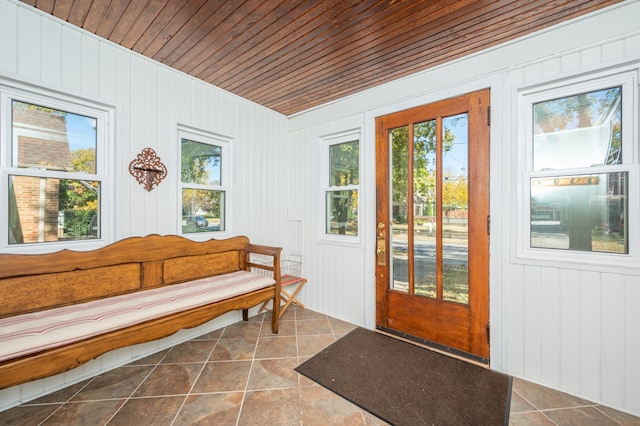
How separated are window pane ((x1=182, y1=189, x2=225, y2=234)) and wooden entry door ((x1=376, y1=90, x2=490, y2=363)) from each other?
189 cm

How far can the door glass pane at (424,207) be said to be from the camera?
253cm

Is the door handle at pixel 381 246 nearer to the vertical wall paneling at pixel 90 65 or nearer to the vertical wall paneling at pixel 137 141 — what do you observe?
the vertical wall paneling at pixel 137 141

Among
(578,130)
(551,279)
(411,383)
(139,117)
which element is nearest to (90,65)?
(139,117)

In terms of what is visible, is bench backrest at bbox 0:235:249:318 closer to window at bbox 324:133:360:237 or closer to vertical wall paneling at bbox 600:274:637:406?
window at bbox 324:133:360:237

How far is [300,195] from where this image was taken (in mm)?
3709

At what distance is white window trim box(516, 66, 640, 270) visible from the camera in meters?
1.76

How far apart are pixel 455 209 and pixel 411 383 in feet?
4.98

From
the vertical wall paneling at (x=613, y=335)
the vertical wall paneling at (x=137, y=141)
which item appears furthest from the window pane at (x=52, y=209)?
the vertical wall paneling at (x=613, y=335)

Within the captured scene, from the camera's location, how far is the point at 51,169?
2.03 metres

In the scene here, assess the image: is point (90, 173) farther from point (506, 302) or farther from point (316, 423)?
point (506, 302)

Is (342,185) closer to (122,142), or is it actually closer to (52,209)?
(122,142)

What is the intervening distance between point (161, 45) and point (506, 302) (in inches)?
144

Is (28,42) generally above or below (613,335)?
above

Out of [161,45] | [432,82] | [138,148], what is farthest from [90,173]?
[432,82]
